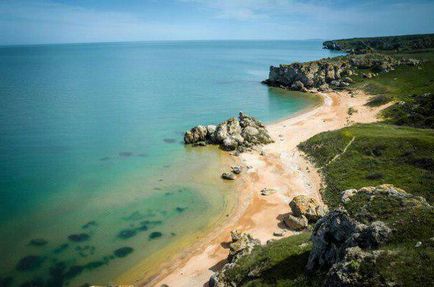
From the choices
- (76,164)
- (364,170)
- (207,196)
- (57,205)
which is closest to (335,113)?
(364,170)

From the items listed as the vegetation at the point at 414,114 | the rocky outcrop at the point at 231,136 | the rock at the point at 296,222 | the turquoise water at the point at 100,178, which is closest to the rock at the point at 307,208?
the rock at the point at 296,222

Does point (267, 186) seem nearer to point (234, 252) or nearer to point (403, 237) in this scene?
point (234, 252)

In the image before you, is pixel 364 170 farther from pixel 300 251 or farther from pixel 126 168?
pixel 126 168

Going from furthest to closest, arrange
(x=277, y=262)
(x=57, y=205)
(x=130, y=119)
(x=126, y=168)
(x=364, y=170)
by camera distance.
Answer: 1. (x=130, y=119)
2. (x=126, y=168)
3. (x=364, y=170)
4. (x=57, y=205)
5. (x=277, y=262)

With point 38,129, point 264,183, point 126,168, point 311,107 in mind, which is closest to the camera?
point 264,183

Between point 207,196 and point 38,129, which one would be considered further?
point 38,129

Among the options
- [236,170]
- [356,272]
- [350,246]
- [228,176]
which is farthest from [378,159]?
[356,272]

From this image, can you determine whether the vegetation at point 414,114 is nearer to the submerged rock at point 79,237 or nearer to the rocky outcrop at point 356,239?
the rocky outcrop at point 356,239
